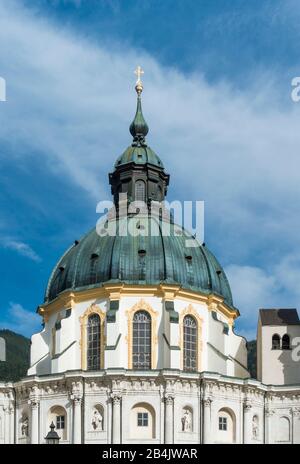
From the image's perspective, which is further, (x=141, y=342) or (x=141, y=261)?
(x=141, y=261)

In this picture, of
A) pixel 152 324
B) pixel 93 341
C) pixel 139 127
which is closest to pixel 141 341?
pixel 152 324

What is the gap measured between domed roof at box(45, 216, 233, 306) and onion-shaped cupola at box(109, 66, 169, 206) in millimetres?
5178

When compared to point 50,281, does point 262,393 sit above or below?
below

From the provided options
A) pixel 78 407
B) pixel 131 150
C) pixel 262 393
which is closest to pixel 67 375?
pixel 78 407

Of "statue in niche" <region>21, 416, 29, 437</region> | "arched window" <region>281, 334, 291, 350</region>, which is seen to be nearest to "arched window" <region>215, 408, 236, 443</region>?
"arched window" <region>281, 334, 291, 350</region>

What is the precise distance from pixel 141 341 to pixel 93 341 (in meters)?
3.91

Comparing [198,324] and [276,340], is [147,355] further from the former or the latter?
[276,340]

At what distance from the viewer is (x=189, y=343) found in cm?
9162

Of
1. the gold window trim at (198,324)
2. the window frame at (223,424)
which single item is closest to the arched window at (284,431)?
the window frame at (223,424)

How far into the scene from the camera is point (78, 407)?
8600cm

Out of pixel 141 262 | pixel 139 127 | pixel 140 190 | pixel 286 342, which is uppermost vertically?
pixel 139 127

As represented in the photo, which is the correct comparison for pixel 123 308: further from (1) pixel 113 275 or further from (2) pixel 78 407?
(2) pixel 78 407

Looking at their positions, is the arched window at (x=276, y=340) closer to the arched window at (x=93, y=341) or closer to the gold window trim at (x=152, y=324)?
the gold window trim at (x=152, y=324)
